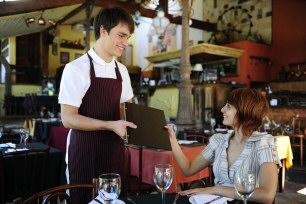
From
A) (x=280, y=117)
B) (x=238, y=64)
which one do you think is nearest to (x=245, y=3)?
(x=238, y=64)

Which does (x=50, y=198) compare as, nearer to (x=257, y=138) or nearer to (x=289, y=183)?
(x=257, y=138)

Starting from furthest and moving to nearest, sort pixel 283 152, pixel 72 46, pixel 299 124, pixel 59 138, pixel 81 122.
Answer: pixel 72 46 → pixel 299 124 → pixel 59 138 → pixel 283 152 → pixel 81 122

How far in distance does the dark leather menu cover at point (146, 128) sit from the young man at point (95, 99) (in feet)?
0.72

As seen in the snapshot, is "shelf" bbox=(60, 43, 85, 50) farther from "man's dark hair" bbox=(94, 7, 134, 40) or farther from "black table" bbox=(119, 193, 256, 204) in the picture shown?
"black table" bbox=(119, 193, 256, 204)

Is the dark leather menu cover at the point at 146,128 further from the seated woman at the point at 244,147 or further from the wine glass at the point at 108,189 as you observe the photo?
the wine glass at the point at 108,189

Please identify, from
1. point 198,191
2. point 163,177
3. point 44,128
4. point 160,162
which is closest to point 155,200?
point 163,177

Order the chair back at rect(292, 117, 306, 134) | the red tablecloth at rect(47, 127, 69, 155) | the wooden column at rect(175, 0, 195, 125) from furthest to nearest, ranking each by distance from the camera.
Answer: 1. the chair back at rect(292, 117, 306, 134)
2. the wooden column at rect(175, 0, 195, 125)
3. the red tablecloth at rect(47, 127, 69, 155)

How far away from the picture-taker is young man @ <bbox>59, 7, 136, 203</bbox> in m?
1.49

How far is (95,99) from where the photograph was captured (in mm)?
1554

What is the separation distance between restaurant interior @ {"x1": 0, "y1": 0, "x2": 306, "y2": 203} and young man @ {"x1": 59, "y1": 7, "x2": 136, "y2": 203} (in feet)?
1.44

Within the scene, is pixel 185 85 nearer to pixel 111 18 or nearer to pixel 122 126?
pixel 111 18

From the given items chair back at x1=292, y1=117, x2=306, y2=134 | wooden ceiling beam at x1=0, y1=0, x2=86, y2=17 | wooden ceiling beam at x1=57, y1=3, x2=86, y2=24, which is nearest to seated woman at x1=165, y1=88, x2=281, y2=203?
chair back at x1=292, y1=117, x2=306, y2=134

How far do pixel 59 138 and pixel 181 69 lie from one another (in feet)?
8.18

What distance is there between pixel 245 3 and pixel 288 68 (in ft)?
10.8
